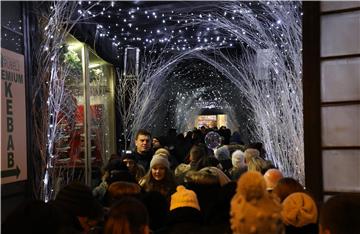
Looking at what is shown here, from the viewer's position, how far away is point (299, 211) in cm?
215

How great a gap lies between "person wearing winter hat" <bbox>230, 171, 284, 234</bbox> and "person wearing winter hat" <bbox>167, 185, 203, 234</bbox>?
1049 millimetres

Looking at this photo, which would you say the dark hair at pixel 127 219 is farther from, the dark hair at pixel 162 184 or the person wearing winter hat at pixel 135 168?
the person wearing winter hat at pixel 135 168

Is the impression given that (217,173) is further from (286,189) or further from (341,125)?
(341,125)

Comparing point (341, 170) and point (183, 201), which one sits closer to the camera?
point (183, 201)

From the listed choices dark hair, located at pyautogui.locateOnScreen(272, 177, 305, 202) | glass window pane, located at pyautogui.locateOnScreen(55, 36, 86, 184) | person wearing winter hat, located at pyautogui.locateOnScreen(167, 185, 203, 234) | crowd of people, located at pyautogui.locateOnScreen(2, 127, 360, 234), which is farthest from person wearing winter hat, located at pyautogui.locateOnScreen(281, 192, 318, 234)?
glass window pane, located at pyautogui.locateOnScreen(55, 36, 86, 184)

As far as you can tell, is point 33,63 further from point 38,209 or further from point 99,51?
point 99,51

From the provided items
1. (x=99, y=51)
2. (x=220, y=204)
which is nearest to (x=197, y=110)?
(x=99, y=51)

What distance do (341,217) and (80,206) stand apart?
1299mm

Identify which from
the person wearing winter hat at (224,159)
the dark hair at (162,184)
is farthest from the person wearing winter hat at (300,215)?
the person wearing winter hat at (224,159)

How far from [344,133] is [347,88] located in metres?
0.29

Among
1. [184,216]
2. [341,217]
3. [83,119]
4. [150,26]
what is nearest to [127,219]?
[184,216]

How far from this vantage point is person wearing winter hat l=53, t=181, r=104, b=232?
217 centimetres

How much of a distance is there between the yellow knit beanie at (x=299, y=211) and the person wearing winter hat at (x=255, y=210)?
0.89 m

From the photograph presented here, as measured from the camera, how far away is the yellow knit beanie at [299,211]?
2.13 meters
